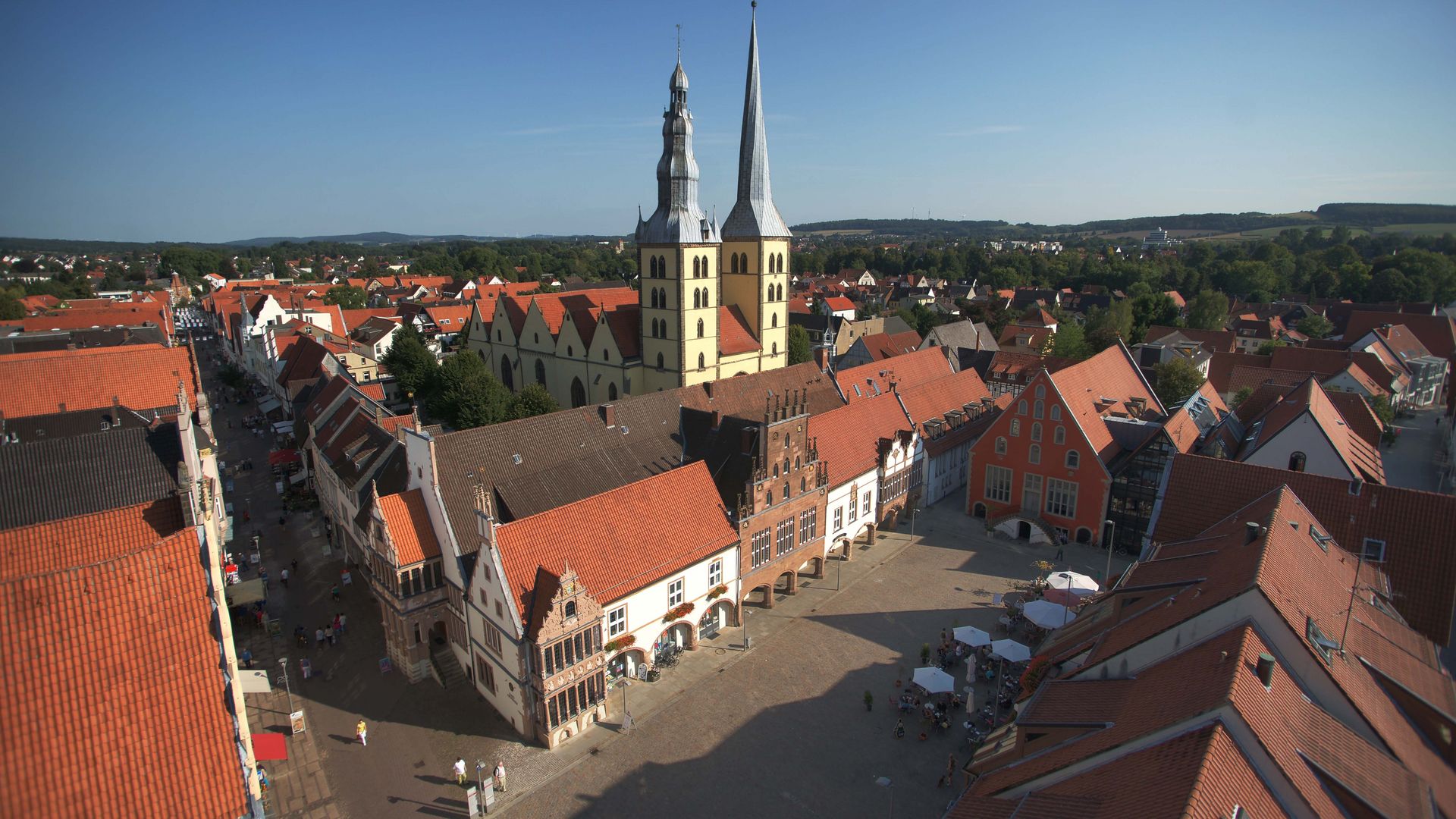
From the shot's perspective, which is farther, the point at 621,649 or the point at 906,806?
the point at 621,649

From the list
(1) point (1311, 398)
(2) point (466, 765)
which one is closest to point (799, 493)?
(2) point (466, 765)

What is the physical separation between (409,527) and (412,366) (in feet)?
131

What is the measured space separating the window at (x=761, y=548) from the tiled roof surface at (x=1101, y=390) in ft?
65.5

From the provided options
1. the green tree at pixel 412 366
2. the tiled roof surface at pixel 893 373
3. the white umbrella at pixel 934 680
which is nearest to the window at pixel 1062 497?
the tiled roof surface at pixel 893 373

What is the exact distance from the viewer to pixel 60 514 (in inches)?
1046

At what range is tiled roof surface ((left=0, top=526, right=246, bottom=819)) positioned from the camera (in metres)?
14.3

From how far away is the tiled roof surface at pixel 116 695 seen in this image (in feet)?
46.9

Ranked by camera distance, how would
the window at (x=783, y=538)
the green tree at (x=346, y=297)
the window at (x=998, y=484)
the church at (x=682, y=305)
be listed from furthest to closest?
the green tree at (x=346, y=297) → the church at (x=682, y=305) → the window at (x=998, y=484) → the window at (x=783, y=538)

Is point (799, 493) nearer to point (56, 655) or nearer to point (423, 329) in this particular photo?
point (56, 655)

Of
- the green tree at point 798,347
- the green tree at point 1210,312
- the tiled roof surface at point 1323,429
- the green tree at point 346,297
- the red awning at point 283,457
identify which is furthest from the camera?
the green tree at point 346,297

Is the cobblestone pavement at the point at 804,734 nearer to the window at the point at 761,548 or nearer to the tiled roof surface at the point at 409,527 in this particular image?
the window at the point at 761,548

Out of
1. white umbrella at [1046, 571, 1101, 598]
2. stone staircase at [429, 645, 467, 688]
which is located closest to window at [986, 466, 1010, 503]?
white umbrella at [1046, 571, 1101, 598]

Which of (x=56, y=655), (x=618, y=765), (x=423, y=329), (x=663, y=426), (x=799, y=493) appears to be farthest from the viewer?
(x=423, y=329)

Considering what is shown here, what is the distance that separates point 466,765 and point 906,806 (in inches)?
565
